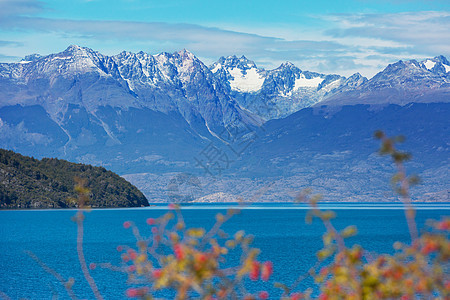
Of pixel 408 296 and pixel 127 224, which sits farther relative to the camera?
pixel 127 224

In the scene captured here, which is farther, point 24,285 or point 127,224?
point 24,285

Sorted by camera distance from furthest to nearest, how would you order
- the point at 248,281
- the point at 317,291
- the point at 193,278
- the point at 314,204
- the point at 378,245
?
1. the point at 378,245
2. the point at 248,281
3. the point at 317,291
4. the point at 314,204
5. the point at 193,278

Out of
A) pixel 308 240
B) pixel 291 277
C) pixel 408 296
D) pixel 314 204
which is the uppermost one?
pixel 314 204

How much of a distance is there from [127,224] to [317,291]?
50.4 metres

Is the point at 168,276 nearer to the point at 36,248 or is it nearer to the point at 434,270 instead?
the point at 434,270

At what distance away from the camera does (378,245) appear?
141125 millimetres

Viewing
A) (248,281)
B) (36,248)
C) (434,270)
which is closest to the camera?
(434,270)

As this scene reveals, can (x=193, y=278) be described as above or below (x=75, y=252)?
above

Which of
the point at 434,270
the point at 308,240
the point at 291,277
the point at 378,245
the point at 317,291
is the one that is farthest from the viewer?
the point at 308,240

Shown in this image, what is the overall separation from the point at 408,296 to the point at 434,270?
0.76 m

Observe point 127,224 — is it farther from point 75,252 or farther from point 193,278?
point 75,252

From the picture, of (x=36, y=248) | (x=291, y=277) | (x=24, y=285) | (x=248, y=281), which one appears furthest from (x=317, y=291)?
(x=36, y=248)

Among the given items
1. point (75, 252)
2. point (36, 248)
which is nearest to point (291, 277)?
point (75, 252)

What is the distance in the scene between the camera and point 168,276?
45.9ft
